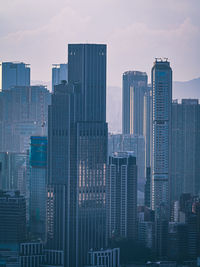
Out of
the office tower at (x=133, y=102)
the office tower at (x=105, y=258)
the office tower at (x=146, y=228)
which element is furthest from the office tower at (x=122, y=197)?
the office tower at (x=133, y=102)

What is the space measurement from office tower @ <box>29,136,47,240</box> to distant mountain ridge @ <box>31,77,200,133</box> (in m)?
2.32

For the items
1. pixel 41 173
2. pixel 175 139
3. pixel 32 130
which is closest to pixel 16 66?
pixel 32 130

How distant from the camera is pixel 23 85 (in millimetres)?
39938

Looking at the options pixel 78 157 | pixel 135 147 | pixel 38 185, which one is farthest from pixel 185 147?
pixel 78 157

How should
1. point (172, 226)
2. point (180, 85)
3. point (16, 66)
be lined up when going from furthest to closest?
point (16, 66), point (180, 85), point (172, 226)

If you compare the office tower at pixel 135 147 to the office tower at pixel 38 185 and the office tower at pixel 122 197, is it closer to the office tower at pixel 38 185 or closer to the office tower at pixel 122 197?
the office tower at pixel 122 197

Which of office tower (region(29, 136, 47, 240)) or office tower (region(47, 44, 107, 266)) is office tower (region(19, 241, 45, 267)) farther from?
office tower (region(29, 136, 47, 240))

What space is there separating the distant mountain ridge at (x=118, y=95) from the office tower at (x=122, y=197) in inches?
55.2

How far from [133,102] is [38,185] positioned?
475 inches

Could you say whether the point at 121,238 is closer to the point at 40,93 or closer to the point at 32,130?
the point at 32,130

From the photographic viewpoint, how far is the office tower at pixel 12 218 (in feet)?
79.4

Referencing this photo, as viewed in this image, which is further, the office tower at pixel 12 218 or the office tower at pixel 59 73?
the office tower at pixel 59 73

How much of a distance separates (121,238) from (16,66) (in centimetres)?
1239

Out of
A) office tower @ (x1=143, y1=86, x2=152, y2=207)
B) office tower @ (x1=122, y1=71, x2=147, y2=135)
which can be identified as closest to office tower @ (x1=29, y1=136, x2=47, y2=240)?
office tower @ (x1=143, y1=86, x2=152, y2=207)
